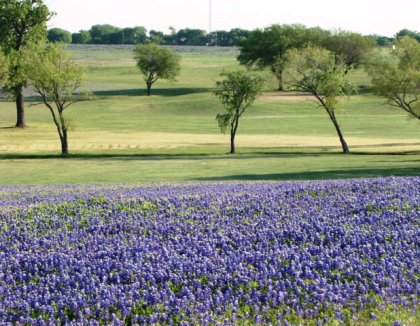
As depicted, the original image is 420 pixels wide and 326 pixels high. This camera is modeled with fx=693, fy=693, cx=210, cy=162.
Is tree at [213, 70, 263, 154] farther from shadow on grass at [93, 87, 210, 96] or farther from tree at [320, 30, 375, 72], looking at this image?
tree at [320, 30, 375, 72]

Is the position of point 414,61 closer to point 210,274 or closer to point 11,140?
point 11,140

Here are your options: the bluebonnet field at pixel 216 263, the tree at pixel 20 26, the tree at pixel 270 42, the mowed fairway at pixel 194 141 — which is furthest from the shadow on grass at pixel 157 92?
the bluebonnet field at pixel 216 263

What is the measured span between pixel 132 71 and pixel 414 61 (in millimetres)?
119565

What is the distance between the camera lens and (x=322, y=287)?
862 centimetres

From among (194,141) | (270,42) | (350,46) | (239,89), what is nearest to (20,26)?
(194,141)

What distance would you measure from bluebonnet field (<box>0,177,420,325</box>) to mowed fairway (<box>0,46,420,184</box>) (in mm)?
24120

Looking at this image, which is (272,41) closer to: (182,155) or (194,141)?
(194,141)

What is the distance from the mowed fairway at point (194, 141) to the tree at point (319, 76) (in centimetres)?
463

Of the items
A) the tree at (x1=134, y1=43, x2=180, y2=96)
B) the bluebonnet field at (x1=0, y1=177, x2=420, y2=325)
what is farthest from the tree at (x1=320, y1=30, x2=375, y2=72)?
the bluebonnet field at (x1=0, y1=177, x2=420, y2=325)

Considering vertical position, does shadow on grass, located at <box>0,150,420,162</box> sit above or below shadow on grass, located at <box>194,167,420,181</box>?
below

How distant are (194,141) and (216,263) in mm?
63869

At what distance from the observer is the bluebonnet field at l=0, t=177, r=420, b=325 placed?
816 centimetres

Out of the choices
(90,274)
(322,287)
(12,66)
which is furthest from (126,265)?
(12,66)

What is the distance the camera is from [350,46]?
141 m
